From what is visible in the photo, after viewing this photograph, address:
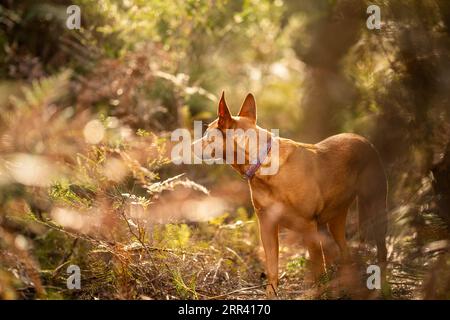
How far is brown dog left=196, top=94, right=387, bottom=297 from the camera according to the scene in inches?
216

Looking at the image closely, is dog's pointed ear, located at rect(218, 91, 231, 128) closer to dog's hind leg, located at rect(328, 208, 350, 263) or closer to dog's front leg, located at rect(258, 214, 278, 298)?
dog's front leg, located at rect(258, 214, 278, 298)

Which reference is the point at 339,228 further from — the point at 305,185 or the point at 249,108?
the point at 249,108

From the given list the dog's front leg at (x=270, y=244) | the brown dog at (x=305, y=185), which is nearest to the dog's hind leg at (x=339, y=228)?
the brown dog at (x=305, y=185)

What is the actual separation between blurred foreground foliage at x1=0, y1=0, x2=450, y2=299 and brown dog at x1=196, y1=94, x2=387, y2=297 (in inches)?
10.2

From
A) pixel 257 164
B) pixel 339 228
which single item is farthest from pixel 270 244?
pixel 339 228

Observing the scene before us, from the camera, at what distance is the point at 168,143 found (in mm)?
8312

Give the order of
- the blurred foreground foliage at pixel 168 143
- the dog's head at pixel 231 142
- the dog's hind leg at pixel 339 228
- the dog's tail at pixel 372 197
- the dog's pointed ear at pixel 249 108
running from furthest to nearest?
the dog's hind leg at pixel 339 228, the dog's tail at pixel 372 197, the dog's pointed ear at pixel 249 108, the dog's head at pixel 231 142, the blurred foreground foliage at pixel 168 143

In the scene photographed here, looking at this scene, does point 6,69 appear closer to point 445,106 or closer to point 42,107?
point 42,107

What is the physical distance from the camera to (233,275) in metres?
6.20

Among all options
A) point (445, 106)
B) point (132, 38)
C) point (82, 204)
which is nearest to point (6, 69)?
point (132, 38)

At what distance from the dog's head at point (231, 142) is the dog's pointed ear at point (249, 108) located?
0.42 feet

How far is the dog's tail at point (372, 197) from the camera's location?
20.2 feet

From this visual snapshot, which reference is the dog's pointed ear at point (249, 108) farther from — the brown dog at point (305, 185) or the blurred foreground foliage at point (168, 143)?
the blurred foreground foliage at point (168, 143)

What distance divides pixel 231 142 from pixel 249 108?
411 mm
